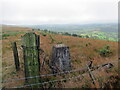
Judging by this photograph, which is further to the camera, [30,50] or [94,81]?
[94,81]

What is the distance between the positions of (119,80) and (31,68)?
3.22m

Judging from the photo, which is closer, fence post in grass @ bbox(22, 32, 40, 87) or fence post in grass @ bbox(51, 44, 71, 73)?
fence post in grass @ bbox(22, 32, 40, 87)

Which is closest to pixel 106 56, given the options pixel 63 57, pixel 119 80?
pixel 119 80

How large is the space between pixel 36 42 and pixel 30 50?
288 mm

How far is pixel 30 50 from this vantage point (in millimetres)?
3777

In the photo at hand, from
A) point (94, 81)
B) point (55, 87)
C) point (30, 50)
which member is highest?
point (30, 50)

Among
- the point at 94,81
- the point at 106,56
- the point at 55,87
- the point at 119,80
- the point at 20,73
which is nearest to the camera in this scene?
the point at 94,81

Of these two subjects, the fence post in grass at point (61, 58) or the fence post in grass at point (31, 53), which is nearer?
the fence post in grass at point (31, 53)

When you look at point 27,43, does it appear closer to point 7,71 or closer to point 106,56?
point 7,71

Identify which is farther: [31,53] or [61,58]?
[61,58]

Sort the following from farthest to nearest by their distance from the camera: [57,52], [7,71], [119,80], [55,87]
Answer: [7,71] < [57,52] < [119,80] < [55,87]

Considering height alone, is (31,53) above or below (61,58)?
above

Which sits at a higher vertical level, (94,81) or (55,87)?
(94,81)

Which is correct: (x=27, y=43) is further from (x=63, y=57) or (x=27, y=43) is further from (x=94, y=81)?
(x=94, y=81)
